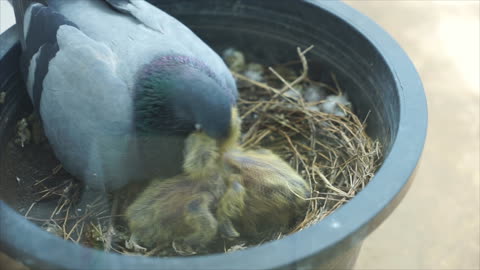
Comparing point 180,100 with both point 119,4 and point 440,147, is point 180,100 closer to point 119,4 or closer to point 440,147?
point 119,4

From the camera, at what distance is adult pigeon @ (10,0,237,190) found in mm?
1083

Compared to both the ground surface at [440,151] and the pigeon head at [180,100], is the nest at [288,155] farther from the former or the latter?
the ground surface at [440,151]

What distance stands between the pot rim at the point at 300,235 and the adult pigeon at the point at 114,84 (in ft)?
0.89

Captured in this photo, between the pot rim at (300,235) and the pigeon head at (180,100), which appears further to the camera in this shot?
the pigeon head at (180,100)

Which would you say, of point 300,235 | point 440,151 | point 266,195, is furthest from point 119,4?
point 440,151

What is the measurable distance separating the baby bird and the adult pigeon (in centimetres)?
11

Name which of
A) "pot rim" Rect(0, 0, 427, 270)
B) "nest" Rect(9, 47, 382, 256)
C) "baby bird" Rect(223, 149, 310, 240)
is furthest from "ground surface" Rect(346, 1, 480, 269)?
"pot rim" Rect(0, 0, 427, 270)

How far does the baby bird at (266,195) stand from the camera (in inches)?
42.4

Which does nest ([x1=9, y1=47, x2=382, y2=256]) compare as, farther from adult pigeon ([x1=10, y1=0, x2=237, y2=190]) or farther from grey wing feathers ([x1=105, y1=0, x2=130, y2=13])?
grey wing feathers ([x1=105, y1=0, x2=130, y2=13])

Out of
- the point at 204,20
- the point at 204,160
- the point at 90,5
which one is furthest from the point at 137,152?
the point at 204,20

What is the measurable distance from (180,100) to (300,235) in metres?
0.35

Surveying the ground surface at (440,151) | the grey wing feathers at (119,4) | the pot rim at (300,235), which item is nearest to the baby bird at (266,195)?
the pot rim at (300,235)

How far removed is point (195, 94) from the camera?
1012 millimetres

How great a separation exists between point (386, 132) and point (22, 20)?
0.75 metres
